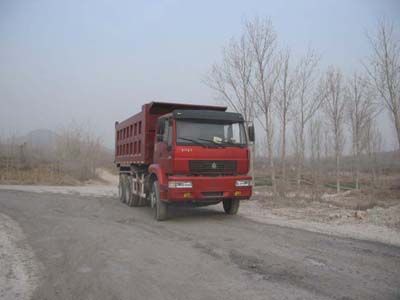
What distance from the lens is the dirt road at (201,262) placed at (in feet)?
13.7

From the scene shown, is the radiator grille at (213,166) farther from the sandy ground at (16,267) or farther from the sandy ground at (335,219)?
the sandy ground at (16,267)

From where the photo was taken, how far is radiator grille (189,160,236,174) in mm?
8266

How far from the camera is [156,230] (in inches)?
314

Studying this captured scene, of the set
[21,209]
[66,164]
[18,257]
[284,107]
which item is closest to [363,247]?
[18,257]

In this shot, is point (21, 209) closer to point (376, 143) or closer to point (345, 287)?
point (345, 287)

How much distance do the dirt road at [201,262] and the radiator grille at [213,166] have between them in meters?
1.36

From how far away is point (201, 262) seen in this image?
5.36m

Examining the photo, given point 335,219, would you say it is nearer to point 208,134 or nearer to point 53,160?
point 208,134

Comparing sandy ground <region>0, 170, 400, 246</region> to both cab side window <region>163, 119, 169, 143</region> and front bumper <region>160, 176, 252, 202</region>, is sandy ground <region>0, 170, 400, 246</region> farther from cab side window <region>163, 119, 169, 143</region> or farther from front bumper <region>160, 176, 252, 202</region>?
cab side window <region>163, 119, 169, 143</region>

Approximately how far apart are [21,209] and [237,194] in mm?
7922

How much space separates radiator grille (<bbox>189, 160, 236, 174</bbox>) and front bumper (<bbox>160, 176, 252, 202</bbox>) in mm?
166

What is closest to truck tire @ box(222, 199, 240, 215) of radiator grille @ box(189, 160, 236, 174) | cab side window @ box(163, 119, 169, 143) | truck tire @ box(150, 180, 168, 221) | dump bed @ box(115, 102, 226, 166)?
radiator grille @ box(189, 160, 236, 174)

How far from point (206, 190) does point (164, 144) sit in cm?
163

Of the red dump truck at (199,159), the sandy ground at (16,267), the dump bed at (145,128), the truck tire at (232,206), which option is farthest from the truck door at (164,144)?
the sandy ground at (16,267)
